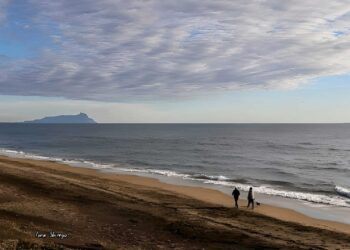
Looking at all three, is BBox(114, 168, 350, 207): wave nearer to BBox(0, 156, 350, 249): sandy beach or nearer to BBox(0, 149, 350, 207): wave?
BBox(0, 149, 350, 207): wave

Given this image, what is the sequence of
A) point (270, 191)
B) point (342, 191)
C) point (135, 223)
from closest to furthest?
point (135, 223), point (270, 191), point (342, 191)

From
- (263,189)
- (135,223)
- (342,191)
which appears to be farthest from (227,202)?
(342,191)

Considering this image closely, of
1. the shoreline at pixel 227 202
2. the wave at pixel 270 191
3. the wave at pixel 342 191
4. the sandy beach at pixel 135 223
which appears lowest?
the shoreline at pixel 227 202

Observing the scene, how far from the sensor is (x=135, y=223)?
787 inches

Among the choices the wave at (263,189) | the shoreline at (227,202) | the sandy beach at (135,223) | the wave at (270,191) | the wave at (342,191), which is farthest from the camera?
the wave at (342,191)

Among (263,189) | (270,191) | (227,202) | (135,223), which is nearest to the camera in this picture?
(135,223)

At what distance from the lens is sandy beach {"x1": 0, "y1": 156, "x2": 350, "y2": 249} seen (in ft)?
53.9

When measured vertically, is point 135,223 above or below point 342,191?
above

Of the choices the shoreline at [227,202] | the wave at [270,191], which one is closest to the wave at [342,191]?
the wave at [270,191]

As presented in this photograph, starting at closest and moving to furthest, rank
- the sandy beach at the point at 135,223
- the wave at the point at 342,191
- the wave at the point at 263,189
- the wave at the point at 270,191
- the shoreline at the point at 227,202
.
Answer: the sandy beach at the point at 135,223 → the shoreline at the point at 227,202 → the wave at the point at 270,191 → the wave at the point at 263,189 → the wave at the point at 342,191

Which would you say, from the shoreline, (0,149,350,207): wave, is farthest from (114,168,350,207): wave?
the shoreline

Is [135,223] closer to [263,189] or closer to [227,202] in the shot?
[227,202]

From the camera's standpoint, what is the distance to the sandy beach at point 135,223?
1642 cm

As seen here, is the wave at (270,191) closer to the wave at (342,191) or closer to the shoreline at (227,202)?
the wave at (342,191)
